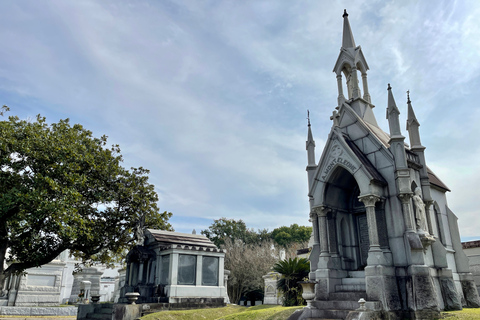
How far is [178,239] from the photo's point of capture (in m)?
19.7

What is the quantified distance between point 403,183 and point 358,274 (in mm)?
3497

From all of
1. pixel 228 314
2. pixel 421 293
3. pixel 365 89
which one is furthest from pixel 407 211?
pixel 228 314

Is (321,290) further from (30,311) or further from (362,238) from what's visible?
(30,311)

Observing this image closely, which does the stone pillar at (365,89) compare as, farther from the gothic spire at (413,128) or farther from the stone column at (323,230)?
the stone column at (323,230)

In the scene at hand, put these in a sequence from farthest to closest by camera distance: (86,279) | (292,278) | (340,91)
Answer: (86,279) → (340,91) → (292,278)

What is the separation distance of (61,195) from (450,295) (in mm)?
15101

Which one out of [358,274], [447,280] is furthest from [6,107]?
[447,280]

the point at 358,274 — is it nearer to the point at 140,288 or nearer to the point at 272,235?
the point at 140,288

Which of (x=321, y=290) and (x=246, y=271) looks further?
(x=246, y=271)

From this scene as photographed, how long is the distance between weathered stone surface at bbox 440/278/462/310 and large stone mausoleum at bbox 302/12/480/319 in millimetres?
27

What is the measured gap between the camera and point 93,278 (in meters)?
29.8

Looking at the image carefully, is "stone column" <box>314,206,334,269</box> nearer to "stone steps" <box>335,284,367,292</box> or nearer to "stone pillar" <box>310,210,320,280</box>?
"stone pillar" <box>310,210,320,280</box>

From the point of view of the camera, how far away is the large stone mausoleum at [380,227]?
1009 centimetres

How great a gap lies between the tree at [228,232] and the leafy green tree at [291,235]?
12.3ft
